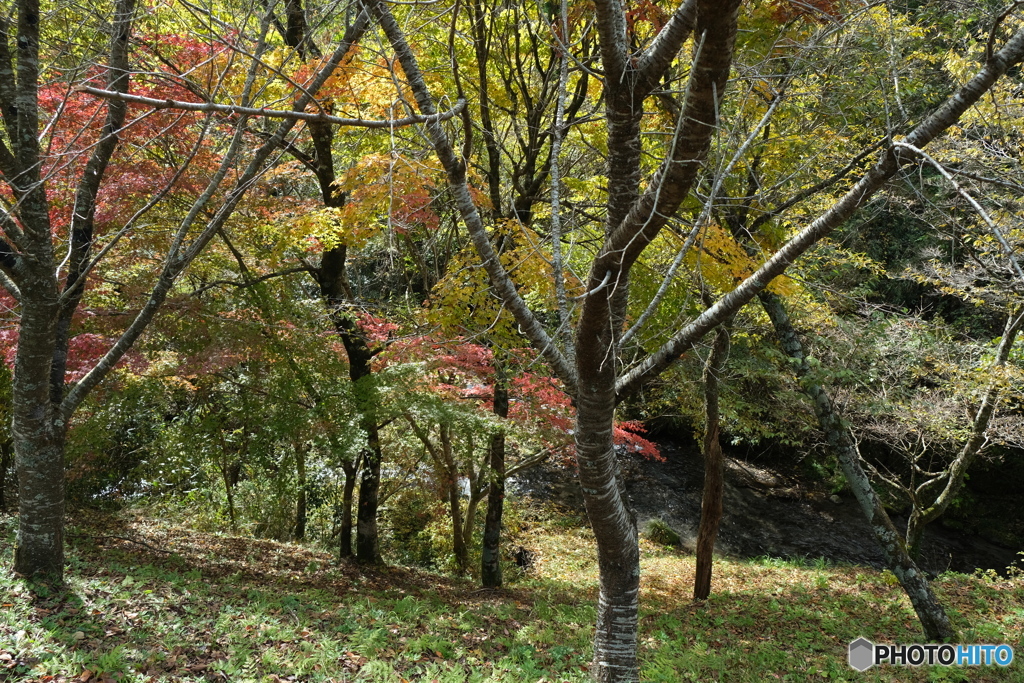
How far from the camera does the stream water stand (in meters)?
12.0

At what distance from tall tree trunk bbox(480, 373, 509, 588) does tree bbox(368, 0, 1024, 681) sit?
4.27 m

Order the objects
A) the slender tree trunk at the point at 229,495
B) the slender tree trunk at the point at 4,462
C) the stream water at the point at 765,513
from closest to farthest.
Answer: the slender tree trunk at the point at 4,462 < the slender tree trunk at the point at 229,495 < the stream water at the point at 765,513

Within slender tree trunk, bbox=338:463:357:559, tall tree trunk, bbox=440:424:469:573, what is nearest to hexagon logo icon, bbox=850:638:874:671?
tall tree trunk, bbox=440:424:469:573

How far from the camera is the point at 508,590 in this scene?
27.9 feet

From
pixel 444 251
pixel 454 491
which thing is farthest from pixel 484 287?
pixel 454 491

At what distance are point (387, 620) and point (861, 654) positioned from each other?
183 inches

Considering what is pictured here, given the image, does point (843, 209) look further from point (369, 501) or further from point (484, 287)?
point (369, 501)

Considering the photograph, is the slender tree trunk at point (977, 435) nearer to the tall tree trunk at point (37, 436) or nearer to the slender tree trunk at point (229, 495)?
the tall tree trunk at point (37, 436)

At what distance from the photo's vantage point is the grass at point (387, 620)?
400 cm

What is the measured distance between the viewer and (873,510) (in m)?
6.39

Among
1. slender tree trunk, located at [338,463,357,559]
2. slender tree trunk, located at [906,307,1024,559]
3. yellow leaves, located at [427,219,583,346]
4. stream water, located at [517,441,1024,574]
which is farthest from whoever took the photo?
stream water, located at [517,441,1024,574]

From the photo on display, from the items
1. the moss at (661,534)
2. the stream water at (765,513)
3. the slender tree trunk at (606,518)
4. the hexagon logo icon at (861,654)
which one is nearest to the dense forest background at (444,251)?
the slender tree trunk at (606,518)

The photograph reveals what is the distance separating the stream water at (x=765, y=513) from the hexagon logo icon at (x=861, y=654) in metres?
6.18

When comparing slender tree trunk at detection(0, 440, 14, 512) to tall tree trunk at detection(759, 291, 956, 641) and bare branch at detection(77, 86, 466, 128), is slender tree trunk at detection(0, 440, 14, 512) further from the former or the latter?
tall tree trunk at detection(759, 291, 956, 641)
